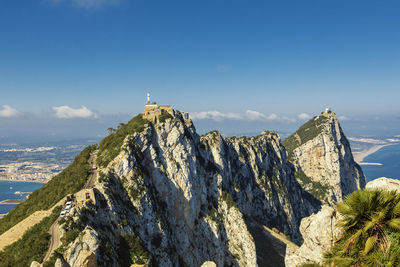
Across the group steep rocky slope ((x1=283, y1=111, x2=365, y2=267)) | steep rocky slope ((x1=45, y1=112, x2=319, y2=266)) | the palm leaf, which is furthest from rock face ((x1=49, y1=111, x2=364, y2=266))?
steep rocky slope ((x1=283, y1=111, x2=365, y2=267))

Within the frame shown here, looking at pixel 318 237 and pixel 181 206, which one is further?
pixel 181 206

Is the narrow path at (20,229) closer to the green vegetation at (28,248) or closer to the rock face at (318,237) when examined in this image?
the green vegetation at (28,248)

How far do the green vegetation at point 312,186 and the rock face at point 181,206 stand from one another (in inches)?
1323

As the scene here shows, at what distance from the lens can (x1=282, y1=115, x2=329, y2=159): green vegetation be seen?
17150cm

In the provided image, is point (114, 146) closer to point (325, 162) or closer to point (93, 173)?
point (93, 173)

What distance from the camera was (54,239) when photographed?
1303 inches

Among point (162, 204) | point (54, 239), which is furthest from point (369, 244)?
point (162, 204)

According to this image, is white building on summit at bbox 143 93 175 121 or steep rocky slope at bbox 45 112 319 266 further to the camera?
white building on summit at bbox 143 93 175 121

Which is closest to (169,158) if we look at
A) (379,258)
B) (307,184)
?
(379,258)

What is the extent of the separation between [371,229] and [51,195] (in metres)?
55.0

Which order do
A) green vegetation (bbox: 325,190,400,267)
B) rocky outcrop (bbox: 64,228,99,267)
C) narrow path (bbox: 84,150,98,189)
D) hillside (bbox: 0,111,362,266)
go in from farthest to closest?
narrow path (bbox: 84,150,98,189), hillside (bbox: 0,111,362,266), rocky outcrop (bbox: 64,228,99,267), green vegetation (bbox: 325,190,400,267)

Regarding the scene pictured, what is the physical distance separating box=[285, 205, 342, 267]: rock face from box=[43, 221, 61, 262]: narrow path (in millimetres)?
29761

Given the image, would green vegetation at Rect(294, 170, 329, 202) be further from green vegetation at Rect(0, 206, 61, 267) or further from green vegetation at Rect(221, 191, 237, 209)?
green vegetation at Rect(0, 206, 61, 267)

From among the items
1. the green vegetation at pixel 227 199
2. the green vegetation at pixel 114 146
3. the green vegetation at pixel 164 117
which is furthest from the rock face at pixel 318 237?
the green vegetation at pixel 227 199
